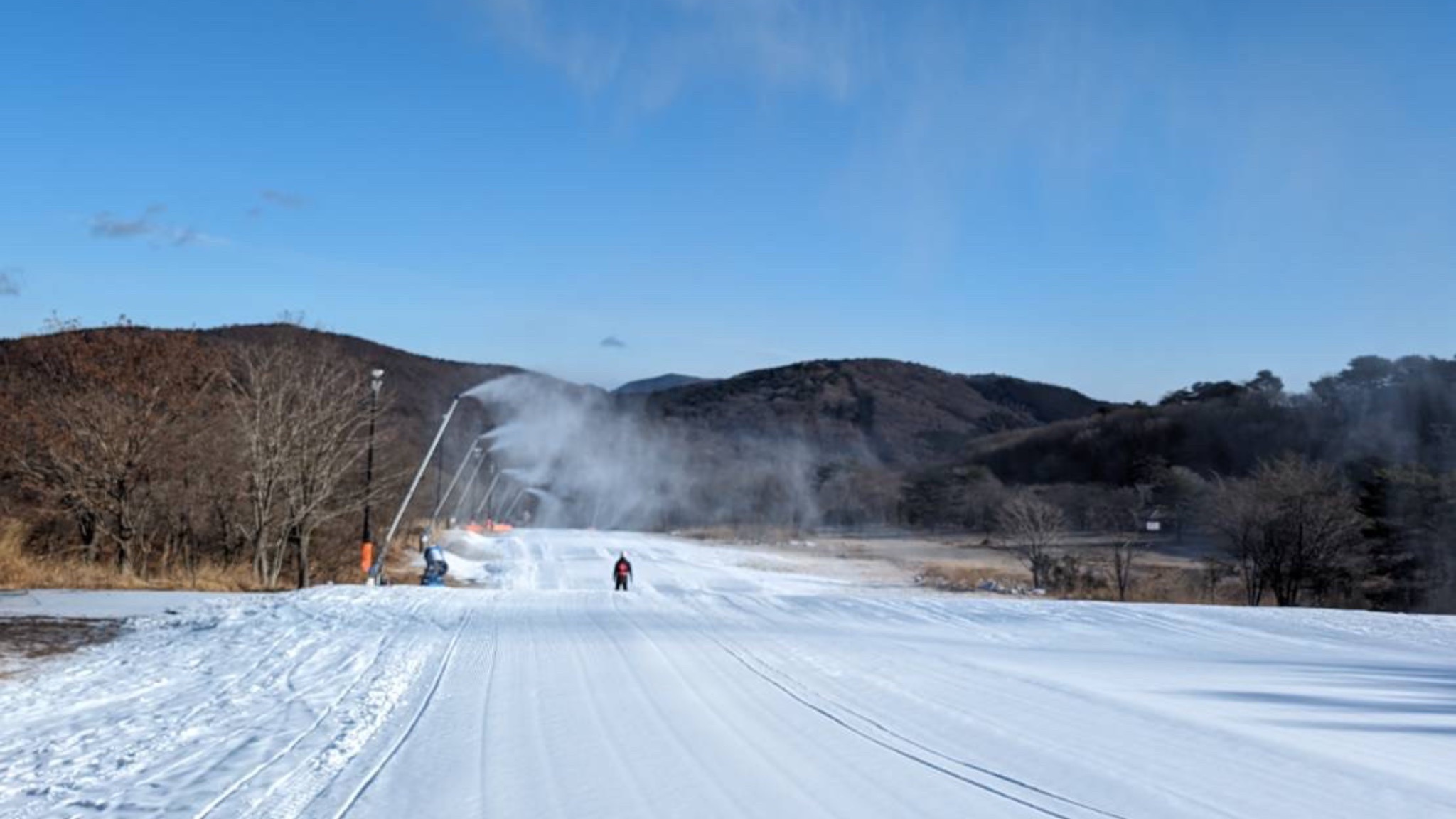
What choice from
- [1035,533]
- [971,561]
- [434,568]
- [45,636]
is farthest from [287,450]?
[971,561]

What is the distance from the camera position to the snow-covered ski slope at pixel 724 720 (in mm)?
7379

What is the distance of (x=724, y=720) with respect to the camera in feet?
33.4

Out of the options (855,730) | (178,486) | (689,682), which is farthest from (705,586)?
(855,730)

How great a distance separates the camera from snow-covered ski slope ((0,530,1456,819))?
738cm

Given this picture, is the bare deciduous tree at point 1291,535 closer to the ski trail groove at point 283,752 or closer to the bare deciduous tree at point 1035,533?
the bare deciduous tree at point 1035,533

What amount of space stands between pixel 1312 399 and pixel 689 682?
356 ft

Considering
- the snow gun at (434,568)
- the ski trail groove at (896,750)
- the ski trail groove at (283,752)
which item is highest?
the snow gun at (434,568)

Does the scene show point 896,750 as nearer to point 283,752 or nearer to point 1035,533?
point 283,752

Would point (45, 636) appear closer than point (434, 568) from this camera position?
Yes

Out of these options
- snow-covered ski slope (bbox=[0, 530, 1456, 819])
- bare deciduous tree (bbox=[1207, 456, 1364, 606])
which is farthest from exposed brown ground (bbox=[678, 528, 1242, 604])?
snow-covered ski slope (bbox=[0, 530, 1456, 819])

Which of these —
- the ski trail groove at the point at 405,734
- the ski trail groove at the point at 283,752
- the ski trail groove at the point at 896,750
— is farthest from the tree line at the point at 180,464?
the ski trail groove at the point at 896,750

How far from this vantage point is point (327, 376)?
3519 cm

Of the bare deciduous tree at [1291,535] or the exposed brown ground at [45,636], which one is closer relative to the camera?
the exposed brown ground at [45,636]

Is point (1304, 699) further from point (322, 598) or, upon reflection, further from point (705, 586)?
point (705, 586)
